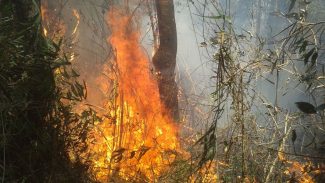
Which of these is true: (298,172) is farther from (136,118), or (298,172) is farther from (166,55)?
(136,118)

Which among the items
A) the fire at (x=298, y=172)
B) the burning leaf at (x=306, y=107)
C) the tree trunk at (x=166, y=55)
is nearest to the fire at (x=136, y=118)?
the tree trunk at (x=166, y=55)

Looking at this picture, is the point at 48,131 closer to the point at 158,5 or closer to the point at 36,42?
the point at 36,42

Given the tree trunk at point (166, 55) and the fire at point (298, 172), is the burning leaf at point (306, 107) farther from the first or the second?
the tree trunk at point (166, 55)

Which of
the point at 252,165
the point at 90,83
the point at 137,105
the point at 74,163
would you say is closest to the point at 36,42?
the point at 74,163

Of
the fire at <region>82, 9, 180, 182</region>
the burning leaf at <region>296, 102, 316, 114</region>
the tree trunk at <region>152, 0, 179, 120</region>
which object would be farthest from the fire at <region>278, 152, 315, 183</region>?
the tree trunk at <region>152, 0, 179, 120</region>

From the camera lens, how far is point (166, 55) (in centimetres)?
693

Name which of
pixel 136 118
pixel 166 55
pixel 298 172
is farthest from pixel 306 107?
pixel 298 172

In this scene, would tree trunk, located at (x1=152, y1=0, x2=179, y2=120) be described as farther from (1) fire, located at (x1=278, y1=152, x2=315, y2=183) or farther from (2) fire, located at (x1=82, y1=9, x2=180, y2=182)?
(1) fire, located at (x1=278, y1=152, x2=315, y2=183)

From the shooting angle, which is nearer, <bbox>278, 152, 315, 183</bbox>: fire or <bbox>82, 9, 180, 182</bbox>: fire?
<bbox>278, 152, 315, 183</bbox>: fire

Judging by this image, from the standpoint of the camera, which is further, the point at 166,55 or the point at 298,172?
the point at 298,172

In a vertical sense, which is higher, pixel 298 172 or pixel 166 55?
pixel 166 55

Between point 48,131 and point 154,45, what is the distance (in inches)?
176

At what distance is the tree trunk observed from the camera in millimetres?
6898

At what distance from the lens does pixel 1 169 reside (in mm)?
2979
